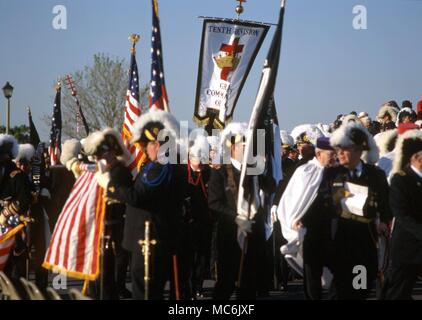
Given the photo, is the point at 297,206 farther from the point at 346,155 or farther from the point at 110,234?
the point at 110,234

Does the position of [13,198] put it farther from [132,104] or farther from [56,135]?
[56,135]

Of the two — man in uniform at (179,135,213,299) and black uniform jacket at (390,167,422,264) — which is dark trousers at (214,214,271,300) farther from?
man in uniform at (179,135,213,299)

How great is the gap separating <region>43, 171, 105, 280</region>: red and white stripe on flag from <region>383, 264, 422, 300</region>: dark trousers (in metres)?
2.89

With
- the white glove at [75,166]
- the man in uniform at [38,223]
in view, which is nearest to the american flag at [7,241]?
the man in uniform at [38,223]

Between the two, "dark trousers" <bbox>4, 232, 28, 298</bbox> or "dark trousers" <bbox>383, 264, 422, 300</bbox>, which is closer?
"dark trousers" <bbox>383, 264, 422, 300</bbox>

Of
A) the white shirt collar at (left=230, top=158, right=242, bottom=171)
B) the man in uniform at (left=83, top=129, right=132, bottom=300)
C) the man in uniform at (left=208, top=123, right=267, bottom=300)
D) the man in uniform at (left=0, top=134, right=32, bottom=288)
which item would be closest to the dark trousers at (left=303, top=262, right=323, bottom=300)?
the man in uniform at (left=208, top=123, right=267, bottom=300)

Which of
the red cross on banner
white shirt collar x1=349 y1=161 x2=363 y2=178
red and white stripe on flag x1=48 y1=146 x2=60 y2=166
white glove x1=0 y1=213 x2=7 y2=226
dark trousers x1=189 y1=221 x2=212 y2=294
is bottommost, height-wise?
dark trousers x1=189 y1=221 x2=212 y2=294

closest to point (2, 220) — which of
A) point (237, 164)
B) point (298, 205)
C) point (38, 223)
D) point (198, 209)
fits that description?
point (38, 223)

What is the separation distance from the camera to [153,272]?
7629mm

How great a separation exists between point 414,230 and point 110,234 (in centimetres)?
309

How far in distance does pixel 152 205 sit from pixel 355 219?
190 cm

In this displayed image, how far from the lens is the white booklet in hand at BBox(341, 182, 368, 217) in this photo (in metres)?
7.80

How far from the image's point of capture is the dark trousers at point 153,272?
25.0ft

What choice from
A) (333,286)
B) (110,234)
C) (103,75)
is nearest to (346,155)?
(333,286)
